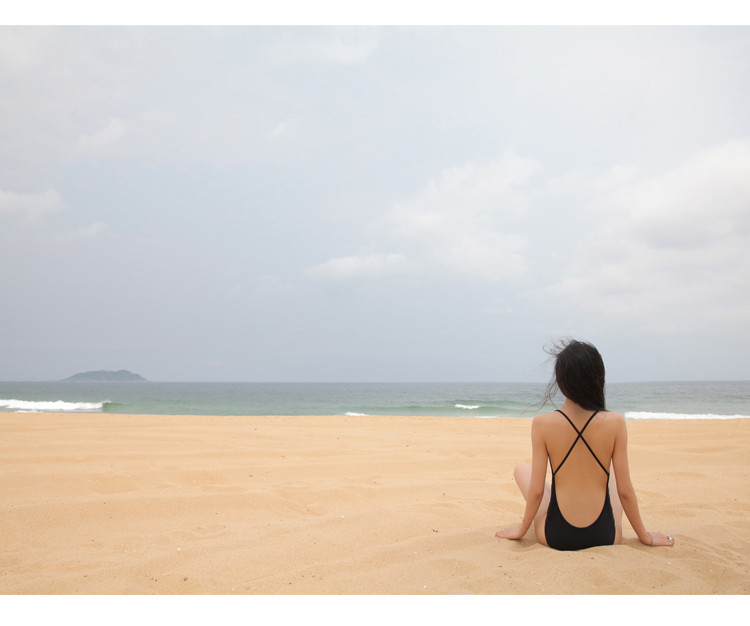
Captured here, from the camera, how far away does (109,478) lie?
5406 mm

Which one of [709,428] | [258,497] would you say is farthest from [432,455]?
[709,428]

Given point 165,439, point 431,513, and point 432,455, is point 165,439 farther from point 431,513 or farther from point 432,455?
point 431,513

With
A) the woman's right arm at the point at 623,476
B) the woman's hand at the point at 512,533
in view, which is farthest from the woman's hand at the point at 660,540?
the woman's hand at the point at 512,533

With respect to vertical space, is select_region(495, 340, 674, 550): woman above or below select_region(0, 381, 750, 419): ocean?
above

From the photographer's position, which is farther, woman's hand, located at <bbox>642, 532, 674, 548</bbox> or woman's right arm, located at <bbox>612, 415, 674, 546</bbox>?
woman's hand, located at <bbox>642, 532, 674, 548</bbox>

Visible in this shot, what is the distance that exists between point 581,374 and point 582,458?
511 mm

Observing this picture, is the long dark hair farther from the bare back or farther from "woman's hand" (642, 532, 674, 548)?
"woman's hand" (642, 532, 674, 548)

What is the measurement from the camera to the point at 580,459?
3123 mm

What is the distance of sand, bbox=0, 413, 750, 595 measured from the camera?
2.80 meters

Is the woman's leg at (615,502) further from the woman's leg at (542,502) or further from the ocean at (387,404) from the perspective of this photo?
the ocean at (387,404)

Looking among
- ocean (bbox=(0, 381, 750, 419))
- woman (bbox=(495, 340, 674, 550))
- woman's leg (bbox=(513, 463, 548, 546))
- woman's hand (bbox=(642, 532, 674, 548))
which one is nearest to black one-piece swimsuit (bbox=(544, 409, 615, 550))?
woman (bbox=(495, 340, 674, 550))

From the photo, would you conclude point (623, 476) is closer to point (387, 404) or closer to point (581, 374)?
point (581, 374)

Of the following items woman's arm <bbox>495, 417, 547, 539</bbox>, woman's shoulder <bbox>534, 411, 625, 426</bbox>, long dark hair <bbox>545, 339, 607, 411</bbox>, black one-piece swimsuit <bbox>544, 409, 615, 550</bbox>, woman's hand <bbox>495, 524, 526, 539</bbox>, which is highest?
long dark hair <bbox>545, 339, 607, 411</bbox>

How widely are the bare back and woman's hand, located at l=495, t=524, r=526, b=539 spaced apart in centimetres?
41
